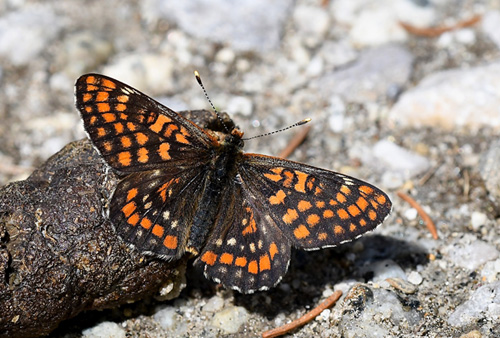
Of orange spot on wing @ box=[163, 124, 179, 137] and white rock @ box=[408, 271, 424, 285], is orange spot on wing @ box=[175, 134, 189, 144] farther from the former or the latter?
white rock @ box=[408, 271, 424, 285]

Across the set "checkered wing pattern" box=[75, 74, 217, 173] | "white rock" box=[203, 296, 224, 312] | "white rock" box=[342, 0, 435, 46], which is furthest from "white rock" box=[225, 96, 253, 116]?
"white rock" box=[203, 296, 224, 312]

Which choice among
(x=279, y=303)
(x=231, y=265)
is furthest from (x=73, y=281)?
(x=279, y=303)

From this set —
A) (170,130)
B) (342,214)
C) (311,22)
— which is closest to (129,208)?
(170,130)

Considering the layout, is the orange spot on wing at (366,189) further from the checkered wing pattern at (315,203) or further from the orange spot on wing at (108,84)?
the orange spot on wing at (108,84)

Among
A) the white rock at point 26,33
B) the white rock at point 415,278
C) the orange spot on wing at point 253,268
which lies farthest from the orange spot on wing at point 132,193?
the white rock at point 26,33

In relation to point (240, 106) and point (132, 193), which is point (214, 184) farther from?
point (240, 106)

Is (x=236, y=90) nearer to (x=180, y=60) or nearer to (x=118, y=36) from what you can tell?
(x=180, y=60)

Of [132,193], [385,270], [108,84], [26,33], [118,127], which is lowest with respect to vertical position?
[385,270]
